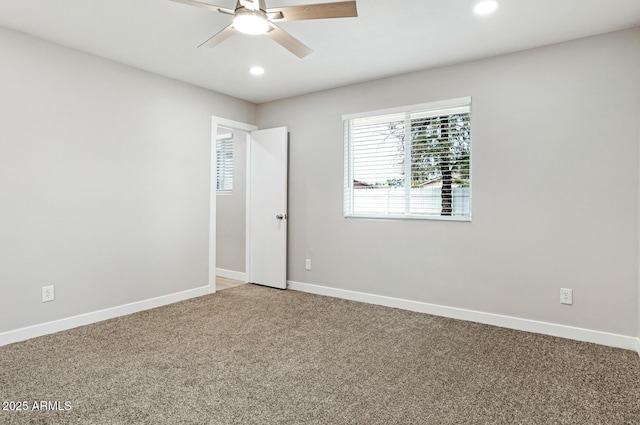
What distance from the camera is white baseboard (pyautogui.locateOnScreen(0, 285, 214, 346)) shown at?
9.55 ft

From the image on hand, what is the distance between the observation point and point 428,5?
2500mm

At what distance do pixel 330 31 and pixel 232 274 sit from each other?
369 centimetres

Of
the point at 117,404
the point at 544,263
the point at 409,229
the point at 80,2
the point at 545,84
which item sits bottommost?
the point at 117,404

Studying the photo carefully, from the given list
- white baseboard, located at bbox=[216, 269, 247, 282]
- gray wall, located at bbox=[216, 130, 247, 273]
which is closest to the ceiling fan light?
gray wall, located at bbox=[216, 130, 247, 273]

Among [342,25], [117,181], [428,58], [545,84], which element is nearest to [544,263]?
[545,84]

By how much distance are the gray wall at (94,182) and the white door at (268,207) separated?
761 mm

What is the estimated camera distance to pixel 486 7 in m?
2.51

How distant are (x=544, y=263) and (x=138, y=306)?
3.86m

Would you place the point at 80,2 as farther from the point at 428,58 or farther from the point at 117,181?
the point at 428,58

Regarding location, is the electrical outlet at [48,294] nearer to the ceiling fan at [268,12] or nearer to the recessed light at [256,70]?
the ceiling fan at [268,12]

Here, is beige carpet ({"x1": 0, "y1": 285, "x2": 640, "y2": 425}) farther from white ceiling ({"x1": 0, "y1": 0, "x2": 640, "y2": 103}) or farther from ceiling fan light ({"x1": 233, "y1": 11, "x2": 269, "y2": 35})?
white ceiling ({"x1": 0, "y1": 0, "x2": 640, "y2": 103})

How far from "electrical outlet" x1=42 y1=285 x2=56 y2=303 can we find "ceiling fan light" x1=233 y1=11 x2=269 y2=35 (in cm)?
265

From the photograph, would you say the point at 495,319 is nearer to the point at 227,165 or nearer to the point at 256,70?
the point at 256,70

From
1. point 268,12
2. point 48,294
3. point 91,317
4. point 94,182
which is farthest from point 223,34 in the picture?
point 91,317
